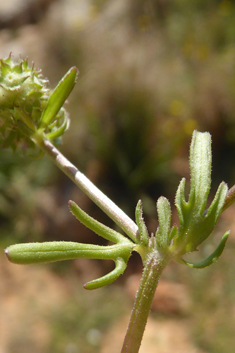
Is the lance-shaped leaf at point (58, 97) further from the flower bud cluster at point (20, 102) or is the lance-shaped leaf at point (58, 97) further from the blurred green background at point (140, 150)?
Result: the blurred green background at point (140, 150)

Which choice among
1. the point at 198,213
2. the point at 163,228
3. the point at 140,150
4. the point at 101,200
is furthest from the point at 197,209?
the point at 140,150

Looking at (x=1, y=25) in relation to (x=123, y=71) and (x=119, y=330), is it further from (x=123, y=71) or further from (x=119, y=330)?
(x=119, y=330)

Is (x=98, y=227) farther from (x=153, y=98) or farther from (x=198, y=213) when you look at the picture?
(x=153, y=98)

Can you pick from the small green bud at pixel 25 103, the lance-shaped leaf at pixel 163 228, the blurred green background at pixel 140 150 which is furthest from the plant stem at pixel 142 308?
the blurred green background at pixel 140 150

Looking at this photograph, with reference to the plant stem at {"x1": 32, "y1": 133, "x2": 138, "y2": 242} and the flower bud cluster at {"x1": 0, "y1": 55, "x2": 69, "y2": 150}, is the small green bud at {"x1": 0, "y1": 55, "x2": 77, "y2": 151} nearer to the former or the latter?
the flower bud cluster at {"x1": 0, "y1": 55, "x2": 69, "y2": 150}

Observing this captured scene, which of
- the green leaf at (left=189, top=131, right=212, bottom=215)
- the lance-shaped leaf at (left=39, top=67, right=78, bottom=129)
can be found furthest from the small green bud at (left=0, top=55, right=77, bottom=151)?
the green leaf at (left=189, top=131, right=212, bottom=215)
